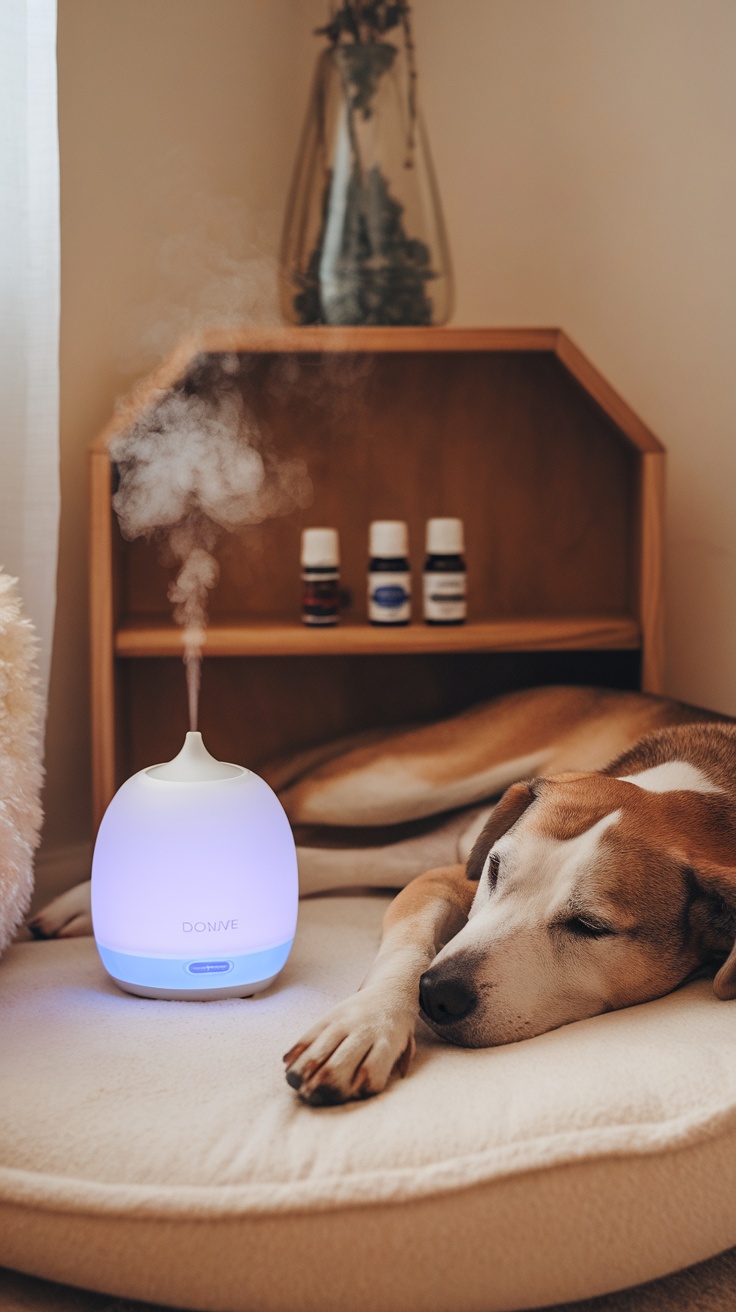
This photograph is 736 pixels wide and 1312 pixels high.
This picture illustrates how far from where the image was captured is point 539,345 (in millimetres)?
1630

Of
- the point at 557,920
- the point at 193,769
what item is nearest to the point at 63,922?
the point at 193,769

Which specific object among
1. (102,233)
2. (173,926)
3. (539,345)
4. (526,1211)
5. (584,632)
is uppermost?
(102,233)

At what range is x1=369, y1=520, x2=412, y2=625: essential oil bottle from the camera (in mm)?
1678

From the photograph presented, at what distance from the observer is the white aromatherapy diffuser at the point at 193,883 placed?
1.05 meters

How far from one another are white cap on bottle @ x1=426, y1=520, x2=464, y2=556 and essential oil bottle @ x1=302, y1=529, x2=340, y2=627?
0.16m

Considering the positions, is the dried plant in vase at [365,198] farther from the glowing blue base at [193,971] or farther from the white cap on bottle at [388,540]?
the glowing blue base at [193,971]

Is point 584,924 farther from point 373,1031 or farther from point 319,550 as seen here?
point 319,550

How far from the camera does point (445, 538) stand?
5.52 ft

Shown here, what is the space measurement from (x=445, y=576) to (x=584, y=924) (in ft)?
2.52

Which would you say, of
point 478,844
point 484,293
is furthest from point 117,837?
point 484,293

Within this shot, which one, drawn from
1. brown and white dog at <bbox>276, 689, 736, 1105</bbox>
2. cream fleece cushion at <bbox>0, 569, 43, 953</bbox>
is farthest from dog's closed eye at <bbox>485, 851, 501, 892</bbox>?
cream fleece cushion at <bbox>0, 569, 43, 953</bbox>

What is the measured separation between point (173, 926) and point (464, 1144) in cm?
38

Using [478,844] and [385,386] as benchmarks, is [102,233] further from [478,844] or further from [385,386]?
[478,844]

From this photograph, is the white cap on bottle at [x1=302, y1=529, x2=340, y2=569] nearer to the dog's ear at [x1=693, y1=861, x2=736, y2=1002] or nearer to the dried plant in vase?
the dried plant in vase
